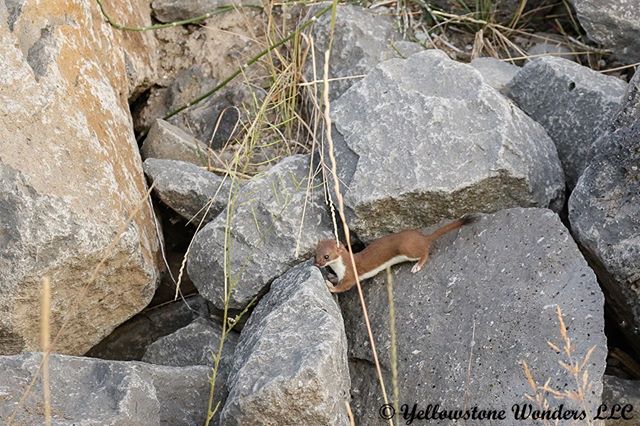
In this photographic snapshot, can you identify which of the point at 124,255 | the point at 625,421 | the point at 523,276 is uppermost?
the point at 124,255

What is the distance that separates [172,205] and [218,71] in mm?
1086

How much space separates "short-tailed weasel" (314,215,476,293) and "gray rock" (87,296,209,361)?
77 cm

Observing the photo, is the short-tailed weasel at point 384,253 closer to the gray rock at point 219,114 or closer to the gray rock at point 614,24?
the gray rock at point 219,114

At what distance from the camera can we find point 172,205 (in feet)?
15.3

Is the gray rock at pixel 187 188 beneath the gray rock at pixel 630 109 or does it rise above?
beneath

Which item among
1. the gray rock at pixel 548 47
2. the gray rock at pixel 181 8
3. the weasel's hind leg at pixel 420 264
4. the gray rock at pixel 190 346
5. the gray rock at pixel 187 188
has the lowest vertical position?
the gray rock at pixel 190 346

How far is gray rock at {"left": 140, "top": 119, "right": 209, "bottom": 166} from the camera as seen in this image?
16.3ft

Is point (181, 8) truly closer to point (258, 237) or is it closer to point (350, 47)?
point (350, 47)

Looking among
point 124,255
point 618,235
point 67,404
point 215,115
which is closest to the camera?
point 67,404

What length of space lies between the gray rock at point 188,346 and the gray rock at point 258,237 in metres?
0.13

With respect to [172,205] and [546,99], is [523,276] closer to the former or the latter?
[546,99]

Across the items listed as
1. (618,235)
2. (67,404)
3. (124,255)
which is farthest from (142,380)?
(618,235)

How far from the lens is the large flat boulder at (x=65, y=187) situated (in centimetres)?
382

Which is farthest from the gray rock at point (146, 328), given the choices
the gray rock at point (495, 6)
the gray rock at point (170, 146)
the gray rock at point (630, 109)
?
the gray rock at point (495, 6)
